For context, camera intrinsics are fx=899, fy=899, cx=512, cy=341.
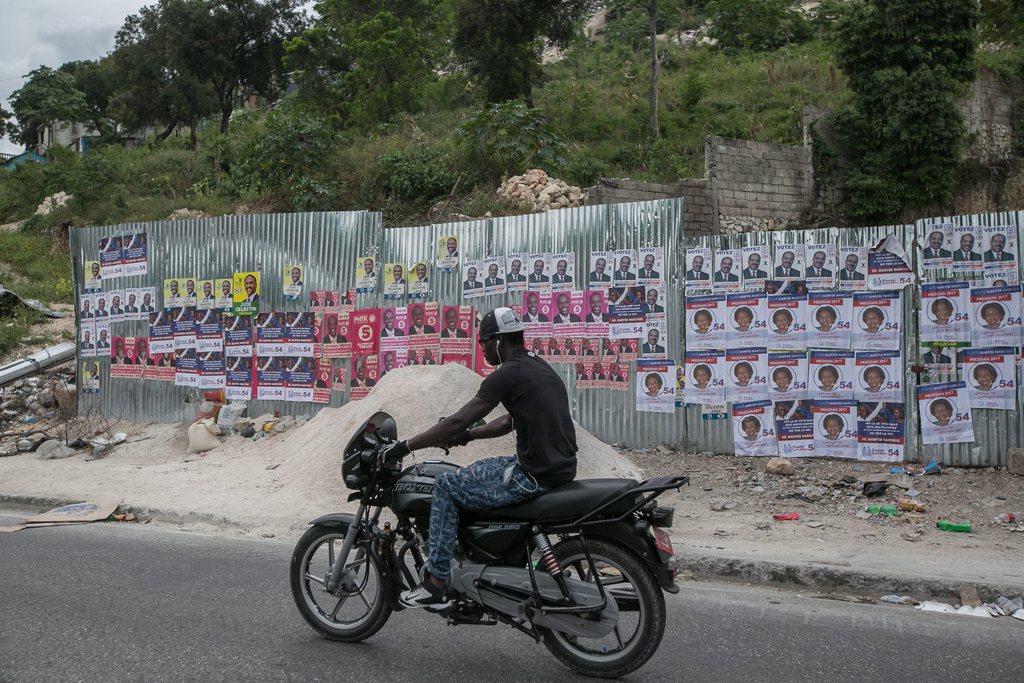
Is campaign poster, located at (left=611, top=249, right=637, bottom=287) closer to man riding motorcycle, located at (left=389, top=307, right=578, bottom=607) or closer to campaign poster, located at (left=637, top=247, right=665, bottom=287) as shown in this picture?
campaign poster, located at (left=637, top=247, right=665, bottom=287)

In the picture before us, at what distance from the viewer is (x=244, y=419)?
11.7 m

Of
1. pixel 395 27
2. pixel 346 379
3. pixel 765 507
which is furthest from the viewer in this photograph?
pixel 395 27

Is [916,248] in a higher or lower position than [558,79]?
lower

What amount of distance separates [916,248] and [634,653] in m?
5.66

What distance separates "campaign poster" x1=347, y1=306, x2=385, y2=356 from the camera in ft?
36.0

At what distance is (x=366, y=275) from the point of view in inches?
438

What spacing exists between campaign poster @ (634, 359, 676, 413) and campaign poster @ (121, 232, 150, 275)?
7492 millimetres

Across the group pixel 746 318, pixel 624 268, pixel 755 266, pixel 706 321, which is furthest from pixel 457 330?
pixel 755 266

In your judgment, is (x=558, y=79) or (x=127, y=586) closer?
(x=127, y=586)

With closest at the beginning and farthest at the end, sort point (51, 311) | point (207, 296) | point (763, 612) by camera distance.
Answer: point (763, 612)
point (207, 296)
point (51, 311)

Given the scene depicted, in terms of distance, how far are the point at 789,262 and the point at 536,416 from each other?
17.2 ft

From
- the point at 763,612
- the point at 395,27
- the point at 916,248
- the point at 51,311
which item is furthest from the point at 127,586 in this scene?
the point at 395,27

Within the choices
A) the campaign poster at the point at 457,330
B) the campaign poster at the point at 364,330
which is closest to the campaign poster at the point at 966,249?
the campaign poster at the point at 457,330

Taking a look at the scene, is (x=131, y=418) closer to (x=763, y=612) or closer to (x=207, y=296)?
(x=207, y=296)
